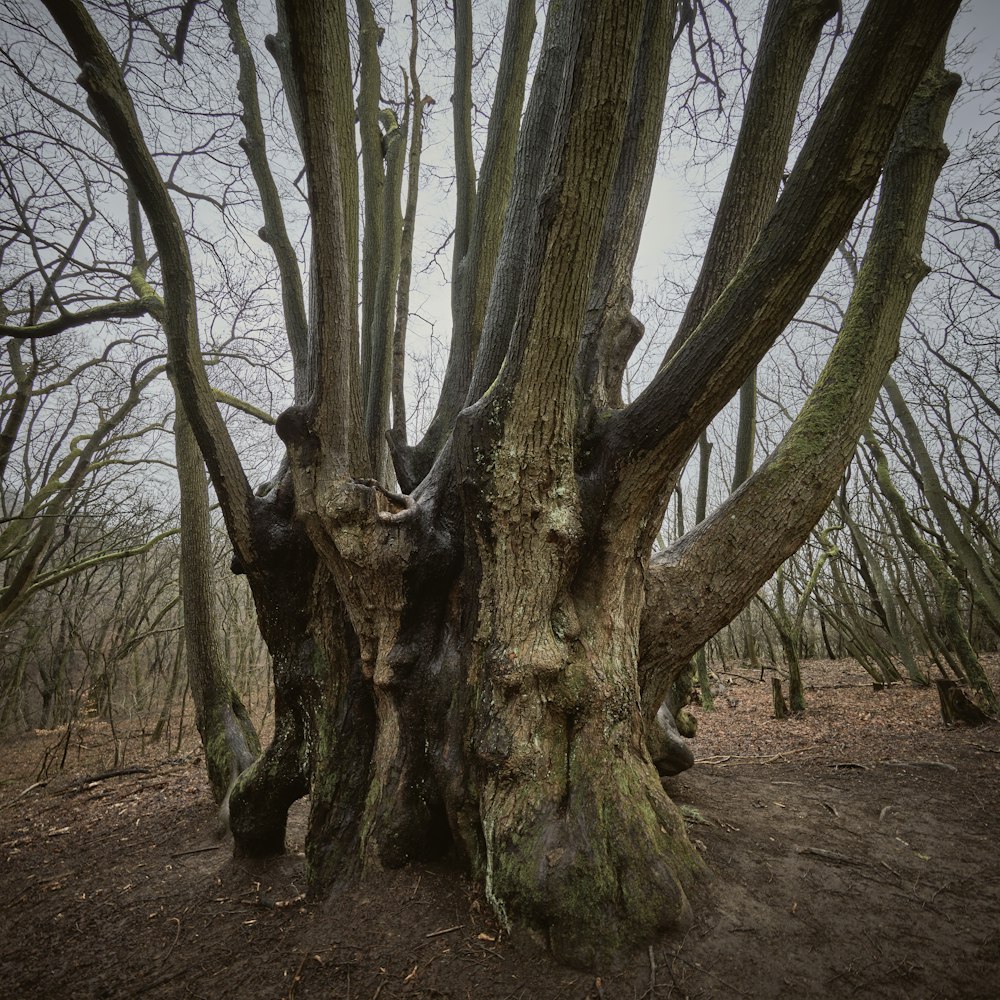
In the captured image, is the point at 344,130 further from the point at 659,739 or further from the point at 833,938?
the point at 833,938

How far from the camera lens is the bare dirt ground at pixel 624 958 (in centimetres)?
162

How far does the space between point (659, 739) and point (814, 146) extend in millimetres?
2877

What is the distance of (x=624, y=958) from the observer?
1.68 metres

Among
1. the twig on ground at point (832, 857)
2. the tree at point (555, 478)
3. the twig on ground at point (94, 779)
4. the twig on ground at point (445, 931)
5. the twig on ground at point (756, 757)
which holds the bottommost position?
the twig on ground at point (94, 779)

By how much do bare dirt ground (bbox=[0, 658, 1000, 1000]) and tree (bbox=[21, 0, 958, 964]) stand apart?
0.57 feet

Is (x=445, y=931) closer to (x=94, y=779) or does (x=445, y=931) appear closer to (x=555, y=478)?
(x=555, y=478)

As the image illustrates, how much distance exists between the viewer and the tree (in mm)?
1889

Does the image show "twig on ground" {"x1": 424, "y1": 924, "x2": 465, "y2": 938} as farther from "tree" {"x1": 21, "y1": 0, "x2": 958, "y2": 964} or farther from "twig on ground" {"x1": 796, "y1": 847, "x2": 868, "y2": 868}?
"twig on ground" {"x1": 796, "y1": 847, "x2": 868, "y2": 868}

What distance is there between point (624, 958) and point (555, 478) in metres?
1.67

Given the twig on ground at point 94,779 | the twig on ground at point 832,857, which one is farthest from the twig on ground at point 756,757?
the twig on ground at point 94,779

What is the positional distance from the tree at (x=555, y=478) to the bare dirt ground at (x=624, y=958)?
0.57 feet

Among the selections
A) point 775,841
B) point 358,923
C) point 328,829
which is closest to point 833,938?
point 775,841

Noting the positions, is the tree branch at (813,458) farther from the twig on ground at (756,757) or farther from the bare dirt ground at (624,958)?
the twig on ground at (756,757)

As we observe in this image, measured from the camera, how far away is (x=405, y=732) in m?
2.38
